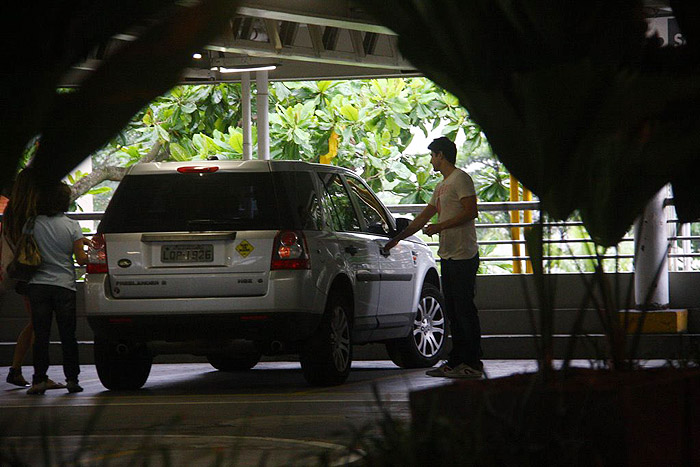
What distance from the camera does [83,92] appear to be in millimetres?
2686

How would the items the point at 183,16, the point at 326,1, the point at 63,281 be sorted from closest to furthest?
the point at 183,16, the point at 63,281, the point at 326,1

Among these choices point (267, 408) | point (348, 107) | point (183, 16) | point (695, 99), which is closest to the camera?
point (183, 16)

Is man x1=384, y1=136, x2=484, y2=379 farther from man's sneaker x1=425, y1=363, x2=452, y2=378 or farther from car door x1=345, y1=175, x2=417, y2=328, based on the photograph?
car door x1=345, y1=175, x2=417, y2=328

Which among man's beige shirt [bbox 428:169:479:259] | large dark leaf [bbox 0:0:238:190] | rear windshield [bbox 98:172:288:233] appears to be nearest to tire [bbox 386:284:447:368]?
man's beige shirt [bbox 428:169:479:259]

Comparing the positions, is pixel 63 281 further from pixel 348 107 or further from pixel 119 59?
pixel 348 107

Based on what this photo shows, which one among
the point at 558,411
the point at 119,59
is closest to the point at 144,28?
the point at 119,59

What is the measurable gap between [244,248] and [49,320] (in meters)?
2.16

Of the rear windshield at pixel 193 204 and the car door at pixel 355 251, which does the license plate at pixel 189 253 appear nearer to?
the rear windshield at pixel 193 204

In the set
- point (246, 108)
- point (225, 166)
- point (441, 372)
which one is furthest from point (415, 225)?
point (246, 108)

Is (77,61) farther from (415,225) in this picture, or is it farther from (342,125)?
(342,125)

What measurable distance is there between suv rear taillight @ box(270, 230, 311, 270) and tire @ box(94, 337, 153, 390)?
1.41 meters

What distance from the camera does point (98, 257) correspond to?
34.4 feet

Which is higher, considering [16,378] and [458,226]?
[458,226]

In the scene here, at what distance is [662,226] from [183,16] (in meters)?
12.1
